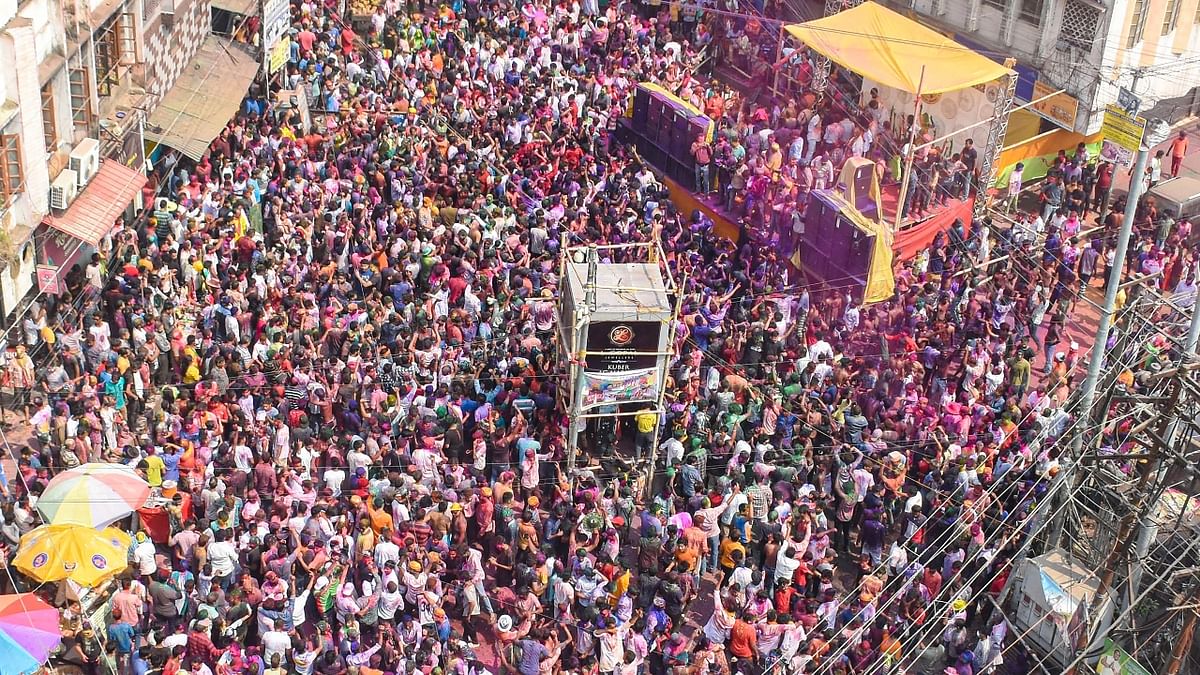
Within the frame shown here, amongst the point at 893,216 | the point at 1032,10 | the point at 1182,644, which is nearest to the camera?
the point at 1182,644

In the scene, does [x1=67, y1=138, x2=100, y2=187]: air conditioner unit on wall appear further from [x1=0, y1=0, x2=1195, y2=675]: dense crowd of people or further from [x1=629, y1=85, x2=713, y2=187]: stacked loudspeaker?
[x1=629, y1=85, x2=713, y2=187]: stacked loudspeaker

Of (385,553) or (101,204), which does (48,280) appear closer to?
(101,204)

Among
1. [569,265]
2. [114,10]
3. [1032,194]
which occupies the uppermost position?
[114,10]

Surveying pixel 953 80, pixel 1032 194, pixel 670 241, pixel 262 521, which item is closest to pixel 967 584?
pixel 262 521

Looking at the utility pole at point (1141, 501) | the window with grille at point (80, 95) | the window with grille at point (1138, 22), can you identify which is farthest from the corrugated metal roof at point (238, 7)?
the utility pole at point (1141, 501)

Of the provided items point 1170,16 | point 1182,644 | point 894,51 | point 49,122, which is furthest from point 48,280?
point 1170,16

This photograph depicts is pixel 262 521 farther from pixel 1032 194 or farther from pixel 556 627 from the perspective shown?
pixel 1032 194
